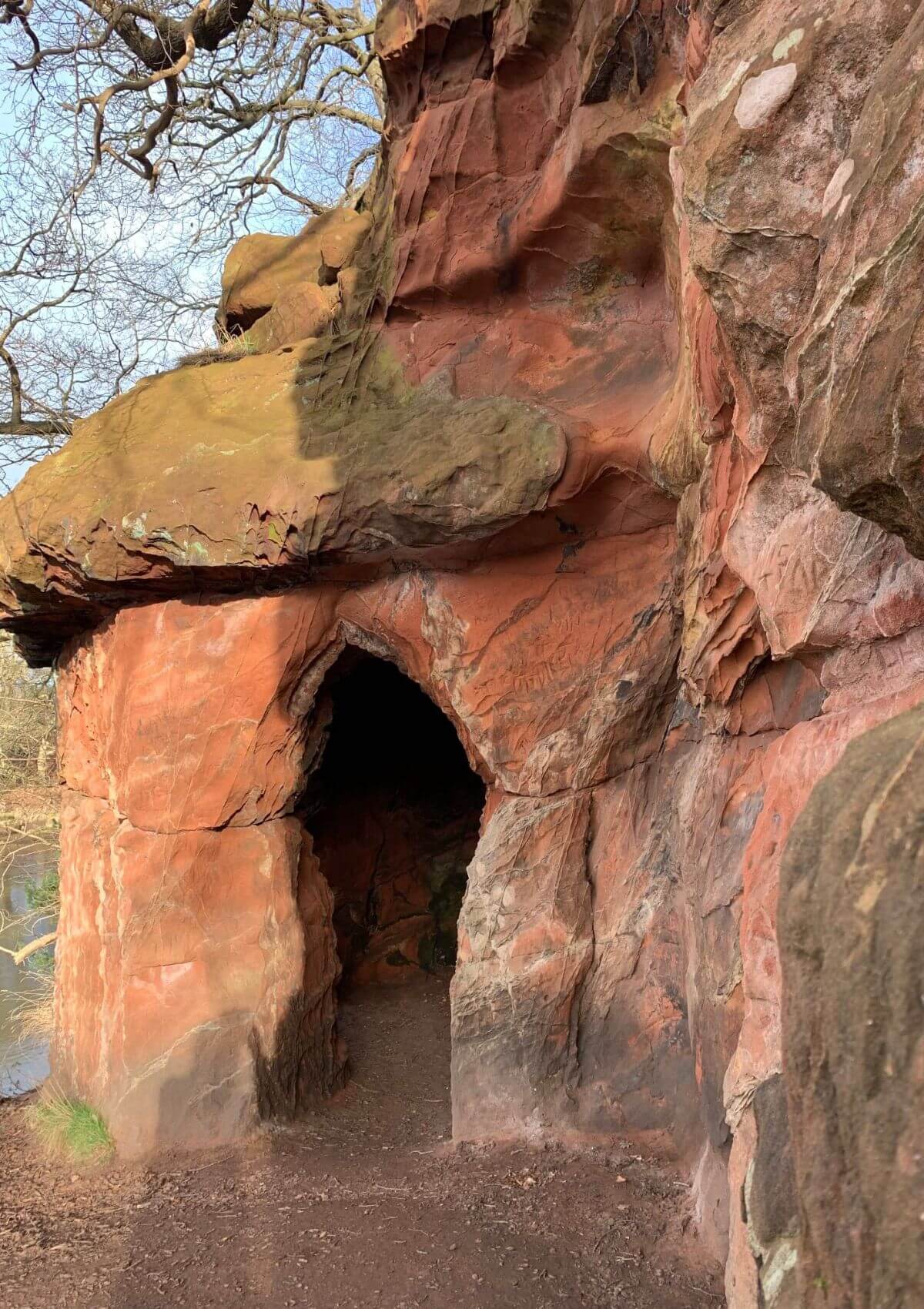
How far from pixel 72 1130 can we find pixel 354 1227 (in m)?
1.93

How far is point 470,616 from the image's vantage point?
4844 millimetres

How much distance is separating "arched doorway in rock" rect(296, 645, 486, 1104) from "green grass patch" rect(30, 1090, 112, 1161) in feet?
8.34

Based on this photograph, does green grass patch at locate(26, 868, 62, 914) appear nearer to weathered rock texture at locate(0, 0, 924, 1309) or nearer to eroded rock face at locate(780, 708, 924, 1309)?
weathered rock texture at locate(0, 0, 924, 1309)

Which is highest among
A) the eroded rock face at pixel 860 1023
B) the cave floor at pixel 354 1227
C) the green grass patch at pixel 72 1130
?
the eroded rock face at pixel 860 1023

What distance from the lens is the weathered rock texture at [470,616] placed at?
3.90 meters

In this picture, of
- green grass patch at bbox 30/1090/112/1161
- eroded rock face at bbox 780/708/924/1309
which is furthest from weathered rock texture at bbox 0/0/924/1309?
eroded rock face at bbox 780/708/924/1309

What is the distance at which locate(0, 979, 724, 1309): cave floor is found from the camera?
355 cm

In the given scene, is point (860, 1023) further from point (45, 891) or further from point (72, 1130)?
point (45, 891)

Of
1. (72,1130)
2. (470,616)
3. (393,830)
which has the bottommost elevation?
(72,1130)

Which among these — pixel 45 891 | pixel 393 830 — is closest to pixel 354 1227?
pixel 393 830

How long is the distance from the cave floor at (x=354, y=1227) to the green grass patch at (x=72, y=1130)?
8 cm

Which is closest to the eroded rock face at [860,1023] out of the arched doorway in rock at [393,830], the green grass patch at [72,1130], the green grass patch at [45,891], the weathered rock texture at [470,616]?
the weathered rock texture at [470,616]

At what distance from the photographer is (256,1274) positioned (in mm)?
3824

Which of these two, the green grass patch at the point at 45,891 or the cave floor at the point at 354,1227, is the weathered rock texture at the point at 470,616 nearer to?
the cave floor at the point at 354,1227
